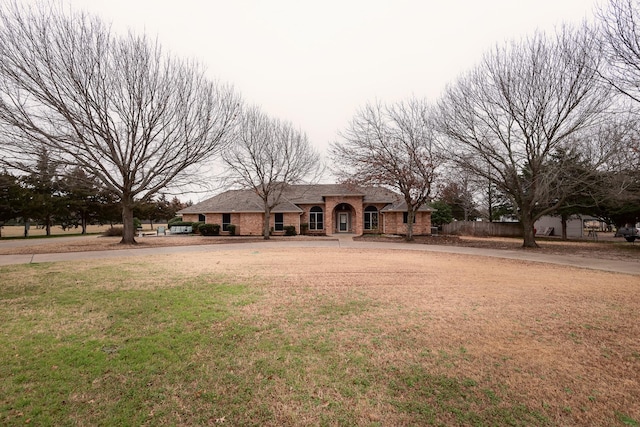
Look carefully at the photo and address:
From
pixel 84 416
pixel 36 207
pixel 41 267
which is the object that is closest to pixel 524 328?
pixel 84 416

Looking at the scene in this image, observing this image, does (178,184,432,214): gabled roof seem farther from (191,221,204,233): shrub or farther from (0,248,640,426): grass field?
(0,248,640,426): grass field

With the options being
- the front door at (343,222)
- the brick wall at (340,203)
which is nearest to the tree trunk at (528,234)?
the brick wall at (340,203)

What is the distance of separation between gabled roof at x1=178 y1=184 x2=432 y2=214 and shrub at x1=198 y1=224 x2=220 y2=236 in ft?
5.55

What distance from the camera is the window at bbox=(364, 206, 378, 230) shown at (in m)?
31.0

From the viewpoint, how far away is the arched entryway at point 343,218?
3209 cm

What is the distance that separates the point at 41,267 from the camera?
9984 mm

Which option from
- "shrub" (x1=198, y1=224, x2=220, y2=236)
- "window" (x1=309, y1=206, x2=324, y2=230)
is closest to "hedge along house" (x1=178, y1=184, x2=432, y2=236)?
"window" (x1=309, y1=206, x2=324, y2=230)

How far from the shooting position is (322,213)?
3108 centimetres

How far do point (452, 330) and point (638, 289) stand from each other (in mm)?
6524

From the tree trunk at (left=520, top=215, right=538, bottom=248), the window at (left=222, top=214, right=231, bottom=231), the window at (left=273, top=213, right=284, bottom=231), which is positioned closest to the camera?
the tree trunk at (left=520, top=215, right=538, bottom=248)

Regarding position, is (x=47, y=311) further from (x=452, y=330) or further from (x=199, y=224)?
(x=199, y=224)

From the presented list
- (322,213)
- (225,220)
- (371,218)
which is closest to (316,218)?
(322,213)

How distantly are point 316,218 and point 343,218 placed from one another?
3.14 metres

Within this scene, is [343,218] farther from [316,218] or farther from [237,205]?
[237,205]
